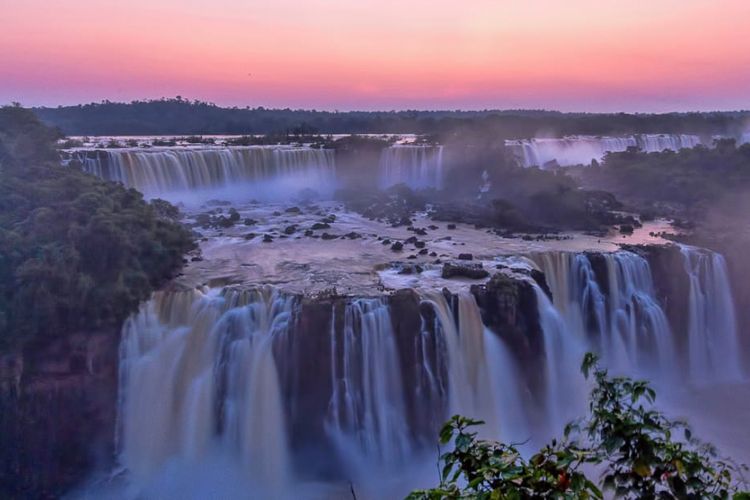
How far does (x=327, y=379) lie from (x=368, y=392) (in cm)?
100

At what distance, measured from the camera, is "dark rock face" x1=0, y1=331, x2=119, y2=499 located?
40.2 ft

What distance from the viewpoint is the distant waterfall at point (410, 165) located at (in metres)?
37.2

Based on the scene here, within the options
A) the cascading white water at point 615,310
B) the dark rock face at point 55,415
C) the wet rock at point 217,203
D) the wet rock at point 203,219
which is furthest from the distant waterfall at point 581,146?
the dark rock face at point 55,415

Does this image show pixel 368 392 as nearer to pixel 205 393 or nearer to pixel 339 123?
pixel 205 393

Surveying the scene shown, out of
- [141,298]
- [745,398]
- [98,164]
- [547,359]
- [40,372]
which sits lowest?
[745,398]

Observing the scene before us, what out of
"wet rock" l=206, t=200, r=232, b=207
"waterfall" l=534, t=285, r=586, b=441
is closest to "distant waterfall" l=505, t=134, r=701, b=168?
"wet rock" l=206, t=200, r=232, b=207

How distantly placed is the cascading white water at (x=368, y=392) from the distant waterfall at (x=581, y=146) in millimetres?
27702

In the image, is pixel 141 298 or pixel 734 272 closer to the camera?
pixel 141 298

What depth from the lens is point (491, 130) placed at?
1875 inches

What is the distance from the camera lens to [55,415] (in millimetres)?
12516

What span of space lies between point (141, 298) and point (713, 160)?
3130 centimetres

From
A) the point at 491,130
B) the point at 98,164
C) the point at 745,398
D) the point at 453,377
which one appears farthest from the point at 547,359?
the point at 491,130

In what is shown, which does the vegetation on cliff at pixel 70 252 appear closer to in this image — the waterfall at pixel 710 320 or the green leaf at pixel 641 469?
the green leaf at pixel 641 469

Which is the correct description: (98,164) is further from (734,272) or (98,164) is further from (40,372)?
(734,272)
